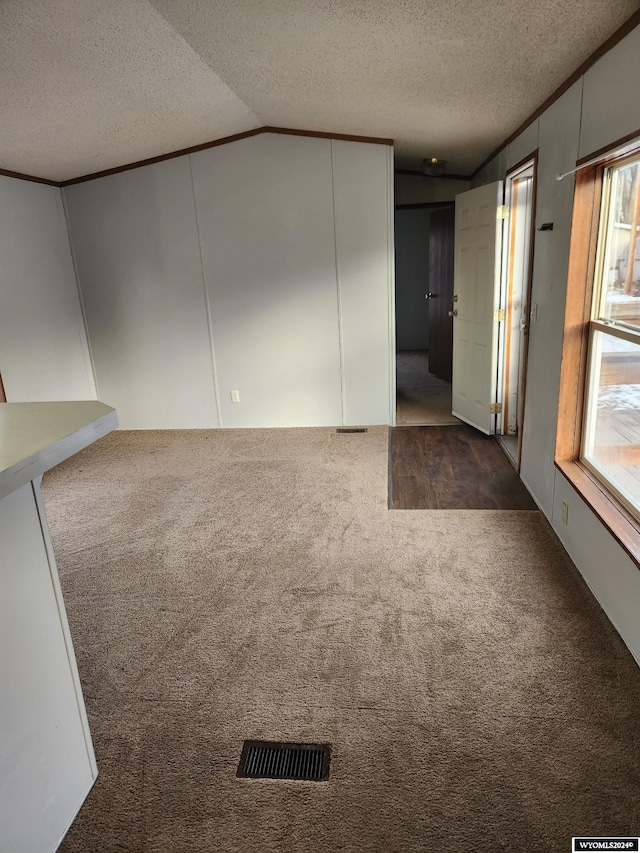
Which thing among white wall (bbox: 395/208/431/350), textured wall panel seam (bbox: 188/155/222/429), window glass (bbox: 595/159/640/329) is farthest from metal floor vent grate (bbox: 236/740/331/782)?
white wall (bbox: 395/208/431/350)

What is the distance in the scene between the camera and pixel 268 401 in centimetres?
542

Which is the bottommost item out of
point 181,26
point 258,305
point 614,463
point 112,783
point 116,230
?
point 112,783

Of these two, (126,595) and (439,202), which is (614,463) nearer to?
(126,595)

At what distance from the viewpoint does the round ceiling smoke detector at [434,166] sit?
5.36 metres

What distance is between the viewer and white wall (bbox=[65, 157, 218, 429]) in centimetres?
508

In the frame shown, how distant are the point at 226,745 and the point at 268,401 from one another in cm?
381

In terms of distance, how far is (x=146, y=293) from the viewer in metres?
5.32

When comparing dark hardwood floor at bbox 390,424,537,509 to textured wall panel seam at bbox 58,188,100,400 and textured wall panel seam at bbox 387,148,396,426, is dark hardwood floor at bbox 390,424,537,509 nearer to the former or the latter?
textured wall panel seam at bbox 387,148,396,426

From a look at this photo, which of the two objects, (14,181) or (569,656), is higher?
(14,181)

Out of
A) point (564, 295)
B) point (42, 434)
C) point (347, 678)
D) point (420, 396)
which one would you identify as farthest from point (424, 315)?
point (42, 434)

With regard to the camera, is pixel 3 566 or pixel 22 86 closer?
pixel 3 566

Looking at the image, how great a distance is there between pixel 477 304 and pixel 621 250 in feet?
7.69

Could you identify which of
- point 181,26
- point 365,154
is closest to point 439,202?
point 365,154

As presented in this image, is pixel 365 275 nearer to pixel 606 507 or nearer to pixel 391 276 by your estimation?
pixel 391 276
